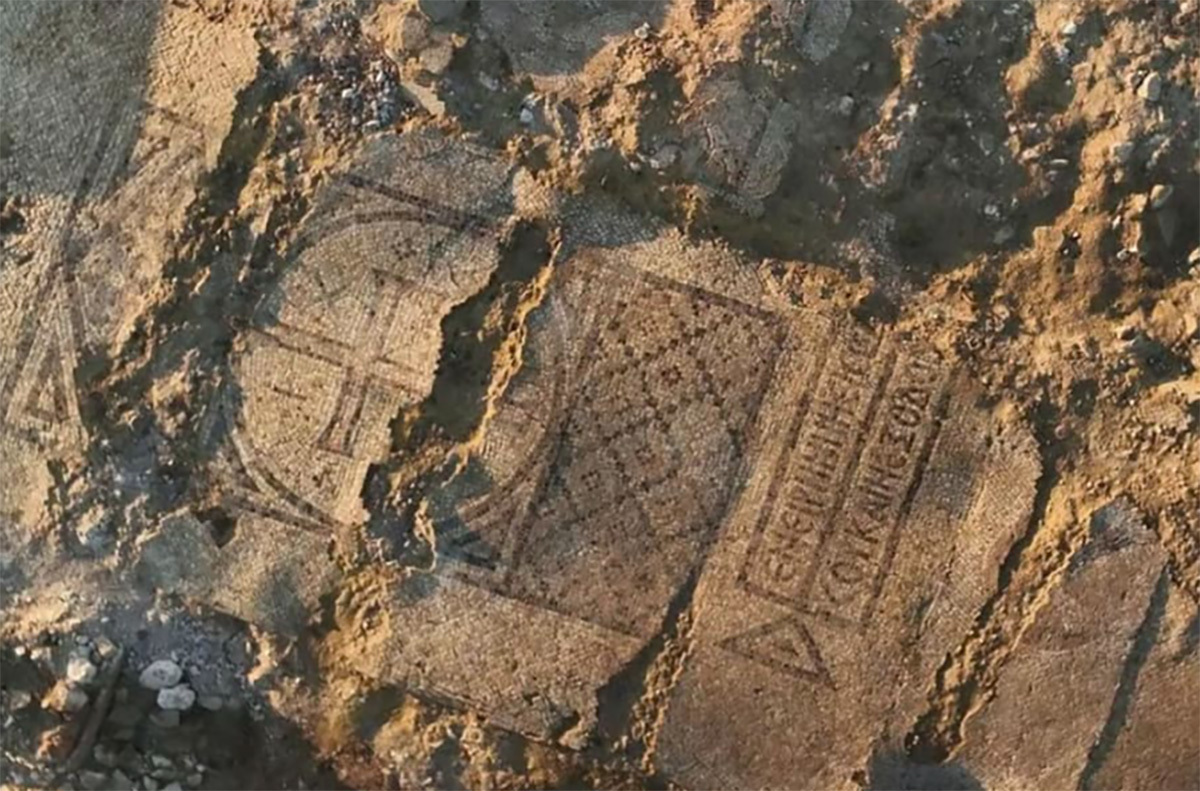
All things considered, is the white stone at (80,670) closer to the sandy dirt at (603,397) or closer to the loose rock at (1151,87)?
the sandy dirt at (603,397)

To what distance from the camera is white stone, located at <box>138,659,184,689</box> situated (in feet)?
16.3

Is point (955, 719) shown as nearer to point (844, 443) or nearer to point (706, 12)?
point (844, 443)

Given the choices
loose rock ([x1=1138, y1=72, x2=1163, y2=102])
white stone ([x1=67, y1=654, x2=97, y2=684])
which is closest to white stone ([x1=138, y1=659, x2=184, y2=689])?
white stone ([x1=67, y1=654, x2=97, y2=684])

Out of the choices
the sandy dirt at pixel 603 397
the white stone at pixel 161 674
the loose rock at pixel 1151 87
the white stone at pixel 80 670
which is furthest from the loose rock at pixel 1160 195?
the white stone at pixel 80 670

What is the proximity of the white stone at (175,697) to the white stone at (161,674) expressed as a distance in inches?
0.8

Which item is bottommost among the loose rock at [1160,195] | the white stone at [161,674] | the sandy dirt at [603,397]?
the white stone at [161,674]

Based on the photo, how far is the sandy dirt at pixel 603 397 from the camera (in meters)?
4.78

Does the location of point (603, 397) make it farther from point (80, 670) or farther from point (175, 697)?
point (80, 670)

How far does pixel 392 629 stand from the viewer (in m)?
4.86

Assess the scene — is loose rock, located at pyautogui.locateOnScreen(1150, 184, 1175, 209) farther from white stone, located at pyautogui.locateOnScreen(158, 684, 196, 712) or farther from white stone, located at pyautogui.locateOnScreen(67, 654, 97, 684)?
white stone, located at pyautogui.locateOnScreen(67, 654, 97, 684)

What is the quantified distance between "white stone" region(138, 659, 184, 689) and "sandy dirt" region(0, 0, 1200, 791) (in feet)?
0.05

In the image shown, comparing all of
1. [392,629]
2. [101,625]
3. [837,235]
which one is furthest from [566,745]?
[837,235]

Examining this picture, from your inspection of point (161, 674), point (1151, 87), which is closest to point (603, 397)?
point (161, 674)

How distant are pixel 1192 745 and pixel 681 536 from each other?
1.85 metres
